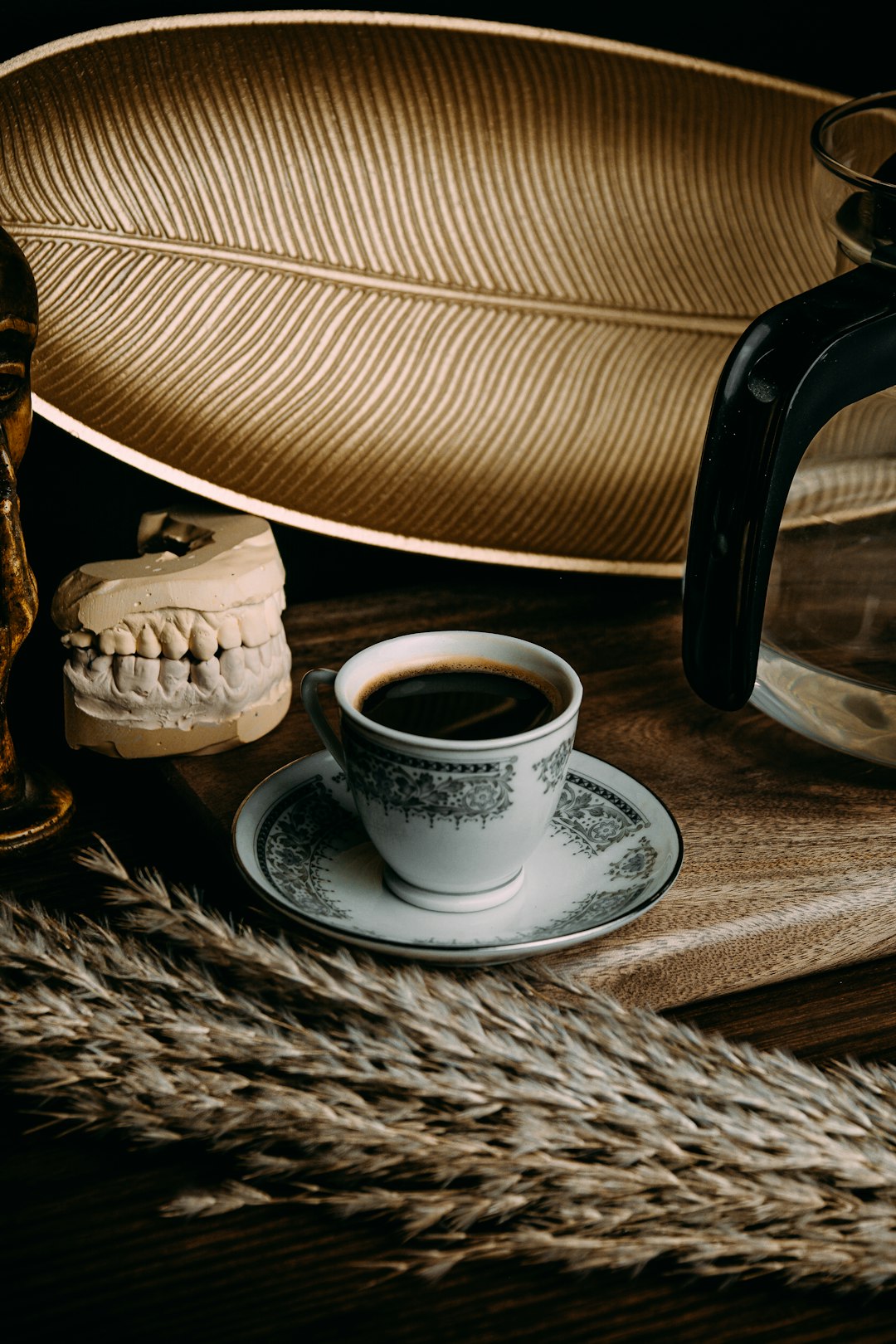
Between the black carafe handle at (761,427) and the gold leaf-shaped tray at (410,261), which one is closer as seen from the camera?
the black carafe handle at (761,427)

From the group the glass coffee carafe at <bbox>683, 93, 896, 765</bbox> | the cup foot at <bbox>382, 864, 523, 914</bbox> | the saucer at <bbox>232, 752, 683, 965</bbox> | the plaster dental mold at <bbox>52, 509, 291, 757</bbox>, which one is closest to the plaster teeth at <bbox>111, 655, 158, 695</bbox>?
the plaster dental mold at <bbox>52, 509, 291, 757</bbox>

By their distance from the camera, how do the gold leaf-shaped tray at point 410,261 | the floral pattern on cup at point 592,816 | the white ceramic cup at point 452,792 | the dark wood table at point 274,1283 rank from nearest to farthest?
the dark wood table at point 274,1283 < the white ceramic cup at point 452,792 < the floral pattern on cup at point 592,816 < the gold leaf-shaped tray at point 410,261

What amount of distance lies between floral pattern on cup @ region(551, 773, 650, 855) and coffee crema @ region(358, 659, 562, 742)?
0.06m

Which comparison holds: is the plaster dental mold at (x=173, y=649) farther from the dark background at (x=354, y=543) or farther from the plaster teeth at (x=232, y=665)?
the dark background at (x=354, y=543)

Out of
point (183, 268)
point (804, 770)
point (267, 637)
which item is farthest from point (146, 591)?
point (804, 770)

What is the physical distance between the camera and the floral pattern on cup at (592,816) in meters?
0.68

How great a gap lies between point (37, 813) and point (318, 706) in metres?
0.18

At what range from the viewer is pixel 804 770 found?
0.78 meters

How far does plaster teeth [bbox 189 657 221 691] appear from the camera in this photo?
0.75 metres

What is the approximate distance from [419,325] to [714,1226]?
72 cm

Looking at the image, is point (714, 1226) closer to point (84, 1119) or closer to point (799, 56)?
point (84, 1119)

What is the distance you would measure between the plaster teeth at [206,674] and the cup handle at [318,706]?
10 cm

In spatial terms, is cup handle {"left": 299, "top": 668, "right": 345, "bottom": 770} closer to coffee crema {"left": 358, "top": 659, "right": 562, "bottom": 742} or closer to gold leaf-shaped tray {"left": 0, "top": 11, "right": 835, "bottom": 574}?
coffee crema {"left": 358, "top": 659, "right": 562, "bottom": 742}

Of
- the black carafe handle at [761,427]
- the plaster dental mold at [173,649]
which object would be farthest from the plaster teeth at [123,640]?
the black carafe handle at [761,427]
